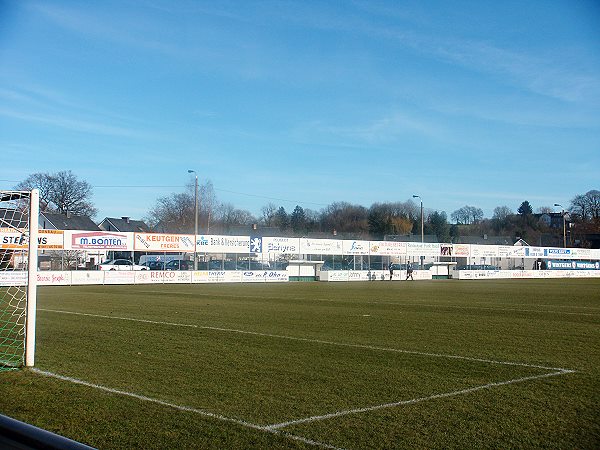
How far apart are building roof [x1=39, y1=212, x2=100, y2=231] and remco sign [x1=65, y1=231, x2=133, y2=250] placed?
1110 inches

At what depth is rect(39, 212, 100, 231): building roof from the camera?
70456mm

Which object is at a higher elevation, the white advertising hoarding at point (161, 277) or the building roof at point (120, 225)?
the building roof at point (120, 225)

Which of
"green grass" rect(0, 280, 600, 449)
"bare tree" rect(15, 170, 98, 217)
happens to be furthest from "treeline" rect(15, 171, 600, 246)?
"green grass" rect(0, 280, 600, 449)

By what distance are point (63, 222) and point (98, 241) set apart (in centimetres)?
3378

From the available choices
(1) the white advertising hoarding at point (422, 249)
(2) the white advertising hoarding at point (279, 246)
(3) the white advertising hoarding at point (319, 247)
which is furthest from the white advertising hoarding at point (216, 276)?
(1) the white advertising hoarding at point (422, 249)

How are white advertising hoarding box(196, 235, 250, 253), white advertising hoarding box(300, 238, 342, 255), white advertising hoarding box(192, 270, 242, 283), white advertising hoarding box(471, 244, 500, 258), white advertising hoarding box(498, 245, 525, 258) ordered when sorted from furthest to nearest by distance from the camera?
white advertising hoarding box(498, 245, 525, 258), white advertising hoarding box(471, 244, 500, 258), white advertising hoarding box(300, 238, 342, 255), white advertising hoarding box(196, 235, 250, 253), white advertising hoarding box(192, 270, 242, 283)

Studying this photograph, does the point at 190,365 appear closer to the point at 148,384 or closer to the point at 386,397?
the point at 148,384

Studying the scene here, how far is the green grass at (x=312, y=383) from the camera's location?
621 cm

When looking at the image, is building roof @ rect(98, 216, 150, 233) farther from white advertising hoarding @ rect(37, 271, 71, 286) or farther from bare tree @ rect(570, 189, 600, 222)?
bare tree @ rect(570, 189, 600, 222)

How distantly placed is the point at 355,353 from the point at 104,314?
34.7ft

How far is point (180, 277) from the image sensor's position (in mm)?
45406

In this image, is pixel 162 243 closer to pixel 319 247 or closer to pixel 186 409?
pixel 319 247

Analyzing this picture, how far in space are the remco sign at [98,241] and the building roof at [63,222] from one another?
2820cm

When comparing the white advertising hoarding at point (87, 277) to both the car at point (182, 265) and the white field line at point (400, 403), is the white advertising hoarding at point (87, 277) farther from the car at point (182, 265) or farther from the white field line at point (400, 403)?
the white field line at point (400, 403)
